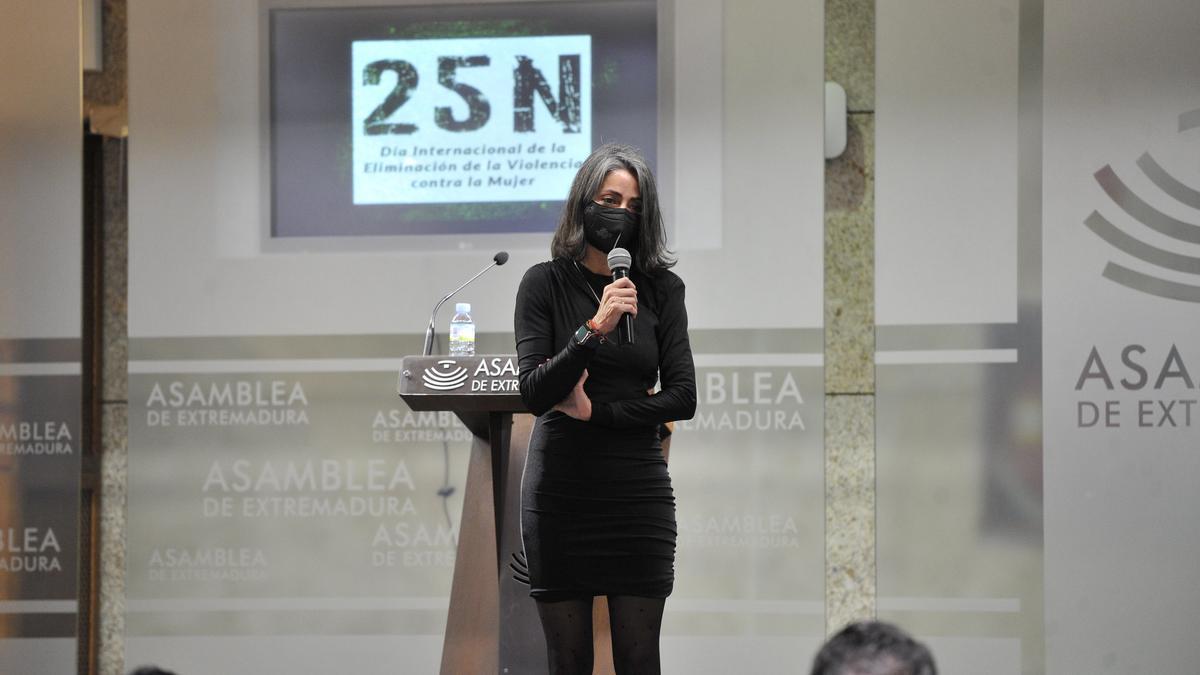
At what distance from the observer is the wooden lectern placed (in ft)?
9.70

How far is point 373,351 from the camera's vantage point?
4.45 m

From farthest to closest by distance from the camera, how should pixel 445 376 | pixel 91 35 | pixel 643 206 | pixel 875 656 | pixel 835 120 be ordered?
pixel 91 35 < pixel 835 120 < pixel 445 376 < pixel 643 206 < pixel 875 656

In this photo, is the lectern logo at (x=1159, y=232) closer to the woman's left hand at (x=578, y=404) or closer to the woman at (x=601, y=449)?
the woman at (x=601, y=449)

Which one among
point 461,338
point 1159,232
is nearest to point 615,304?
point 461,338

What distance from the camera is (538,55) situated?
446 centimetres

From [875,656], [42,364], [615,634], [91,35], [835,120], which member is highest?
[91,35]

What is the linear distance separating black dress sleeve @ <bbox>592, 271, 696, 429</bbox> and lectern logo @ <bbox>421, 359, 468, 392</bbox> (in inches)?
24.0

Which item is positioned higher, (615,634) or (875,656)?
(875,656)

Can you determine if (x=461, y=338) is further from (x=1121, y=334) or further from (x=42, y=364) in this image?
(x=1121, y=334)

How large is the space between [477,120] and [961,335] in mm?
1898

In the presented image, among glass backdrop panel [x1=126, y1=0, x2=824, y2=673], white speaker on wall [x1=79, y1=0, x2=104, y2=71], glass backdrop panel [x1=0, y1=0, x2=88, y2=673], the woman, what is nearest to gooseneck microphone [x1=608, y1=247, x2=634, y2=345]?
the woman

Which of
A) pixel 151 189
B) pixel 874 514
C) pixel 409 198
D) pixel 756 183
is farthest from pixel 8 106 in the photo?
pixel 874 514

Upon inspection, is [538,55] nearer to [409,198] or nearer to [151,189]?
[409,198]

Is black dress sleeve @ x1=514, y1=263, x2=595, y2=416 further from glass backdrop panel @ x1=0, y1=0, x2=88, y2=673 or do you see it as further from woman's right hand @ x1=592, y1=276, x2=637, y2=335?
glass backdrop panel @ x1=0, y1=0, x2=88, y2=673
